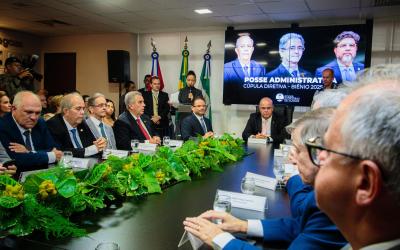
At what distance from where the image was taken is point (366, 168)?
0.58 metres

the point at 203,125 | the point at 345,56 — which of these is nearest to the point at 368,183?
the point at 203,125

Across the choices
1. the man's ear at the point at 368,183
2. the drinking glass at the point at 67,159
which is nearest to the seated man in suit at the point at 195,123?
the drinking glass at the point at 67,159

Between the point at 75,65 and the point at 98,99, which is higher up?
the point at 75,65

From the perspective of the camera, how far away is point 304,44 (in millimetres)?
6355

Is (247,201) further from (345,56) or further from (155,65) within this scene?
(155,65)

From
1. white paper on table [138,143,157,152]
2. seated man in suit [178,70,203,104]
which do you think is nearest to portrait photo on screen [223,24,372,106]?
seated man in suit [178,70,203,104]

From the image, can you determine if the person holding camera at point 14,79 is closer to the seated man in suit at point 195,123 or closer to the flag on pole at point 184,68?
the flag on pole at point 184,68

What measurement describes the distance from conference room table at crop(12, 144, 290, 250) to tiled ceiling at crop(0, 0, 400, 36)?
4.01m

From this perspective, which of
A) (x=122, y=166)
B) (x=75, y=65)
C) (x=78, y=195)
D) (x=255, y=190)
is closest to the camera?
(x=78, y=195)

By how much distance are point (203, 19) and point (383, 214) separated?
616 centimetres

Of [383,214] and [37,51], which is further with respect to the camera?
[37,51]

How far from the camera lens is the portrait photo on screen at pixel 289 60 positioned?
6051 millimetres

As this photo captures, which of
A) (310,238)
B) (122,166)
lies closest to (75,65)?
(122,166)

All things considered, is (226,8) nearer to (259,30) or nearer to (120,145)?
(259,30)
